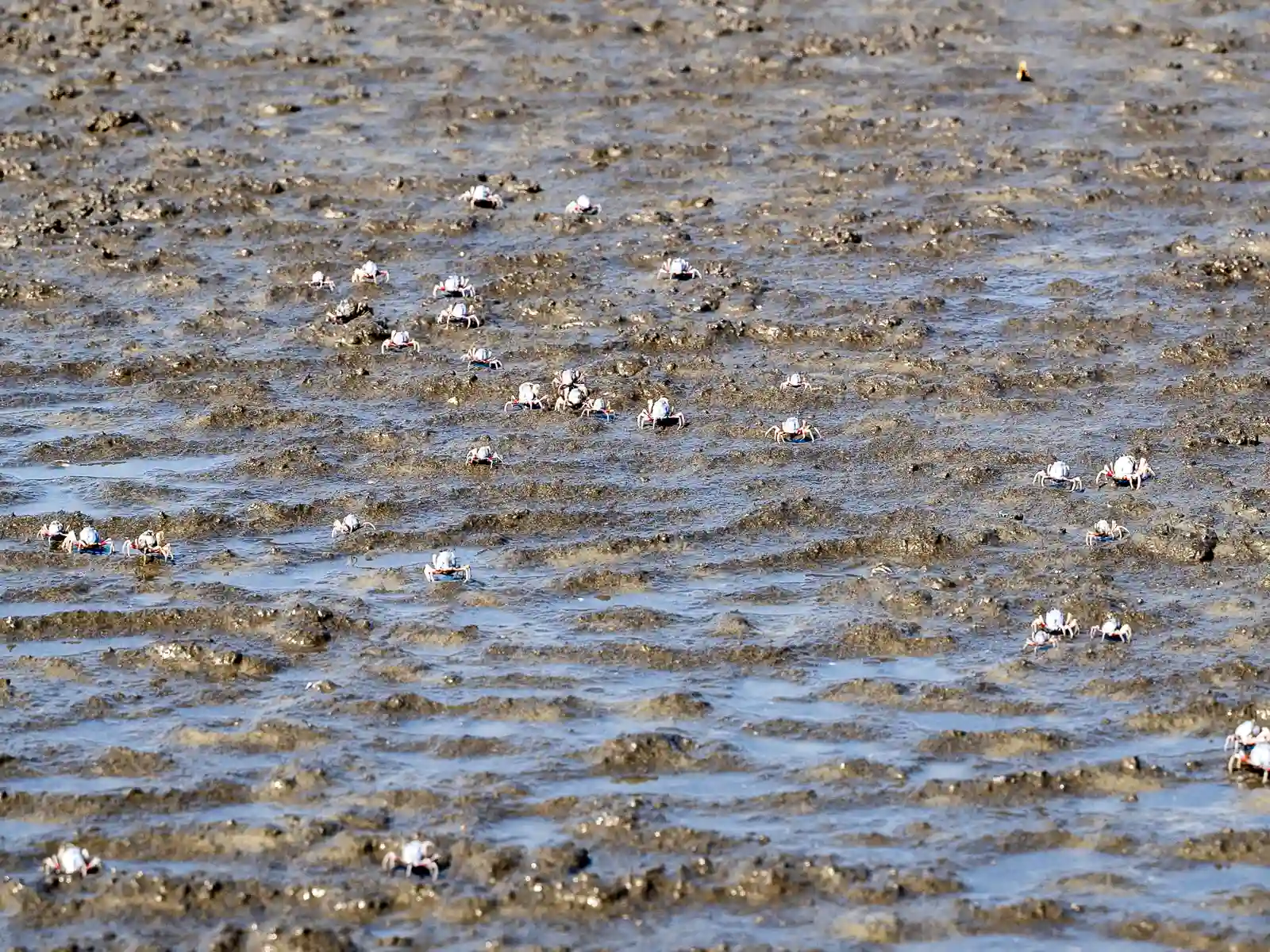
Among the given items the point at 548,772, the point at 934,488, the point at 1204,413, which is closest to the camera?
the point at 548,772

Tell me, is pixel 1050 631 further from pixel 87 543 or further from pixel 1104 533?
pixel 87 543

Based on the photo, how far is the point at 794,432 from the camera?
536 inches

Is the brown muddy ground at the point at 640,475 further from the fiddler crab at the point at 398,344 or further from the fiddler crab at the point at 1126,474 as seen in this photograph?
the fiddler crab at the point at 1126,474

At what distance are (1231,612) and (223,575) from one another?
522cm

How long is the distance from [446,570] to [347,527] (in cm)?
84

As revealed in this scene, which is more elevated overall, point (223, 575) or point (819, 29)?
point (819, 29)

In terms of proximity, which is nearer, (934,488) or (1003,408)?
(934,488)

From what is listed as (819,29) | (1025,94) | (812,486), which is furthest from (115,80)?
(812,486)

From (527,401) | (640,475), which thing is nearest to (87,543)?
(527,401)

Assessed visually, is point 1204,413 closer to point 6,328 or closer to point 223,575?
point 223,575

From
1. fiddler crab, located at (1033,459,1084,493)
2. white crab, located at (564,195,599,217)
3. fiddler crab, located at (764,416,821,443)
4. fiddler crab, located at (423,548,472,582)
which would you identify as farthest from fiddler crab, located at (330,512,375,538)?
white crab, located at (564,195,599,217)

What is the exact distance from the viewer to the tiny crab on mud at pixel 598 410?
46.1 ft

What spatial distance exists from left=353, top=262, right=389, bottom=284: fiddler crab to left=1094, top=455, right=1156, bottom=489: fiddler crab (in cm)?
548

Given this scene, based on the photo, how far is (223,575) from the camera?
481 inches
